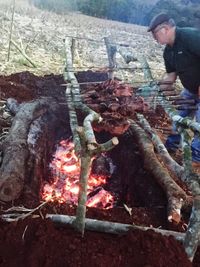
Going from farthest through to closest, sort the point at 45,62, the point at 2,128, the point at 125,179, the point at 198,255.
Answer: the point at 45,62, the point at 2,128, the point at 125,179, the point at 198,255

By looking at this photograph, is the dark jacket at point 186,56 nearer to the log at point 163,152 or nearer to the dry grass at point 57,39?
the log at point 163,152

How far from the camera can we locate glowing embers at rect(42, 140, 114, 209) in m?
5.05

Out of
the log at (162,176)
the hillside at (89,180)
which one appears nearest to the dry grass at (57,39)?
the hillside at (89,180)

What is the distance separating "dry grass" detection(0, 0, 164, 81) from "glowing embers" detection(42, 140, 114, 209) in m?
4.41

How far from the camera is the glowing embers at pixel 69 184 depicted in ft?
16.6

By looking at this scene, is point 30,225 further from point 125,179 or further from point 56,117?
point 56,117

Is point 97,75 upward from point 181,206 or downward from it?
upward

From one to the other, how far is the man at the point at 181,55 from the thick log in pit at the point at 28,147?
2063 mm

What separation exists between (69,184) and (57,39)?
932 cm

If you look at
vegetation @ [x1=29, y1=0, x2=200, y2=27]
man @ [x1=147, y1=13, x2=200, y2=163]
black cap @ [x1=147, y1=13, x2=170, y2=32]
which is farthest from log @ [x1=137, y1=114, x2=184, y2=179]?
vegetation @ [x1=29, y1=0, x2=200, y2=27]

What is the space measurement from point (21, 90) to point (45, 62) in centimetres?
360

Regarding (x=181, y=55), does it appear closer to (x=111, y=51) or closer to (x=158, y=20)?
(x=158, y=20)

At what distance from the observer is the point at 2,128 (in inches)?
247

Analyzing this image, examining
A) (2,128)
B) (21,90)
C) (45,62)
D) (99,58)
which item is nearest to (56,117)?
(2,128)
